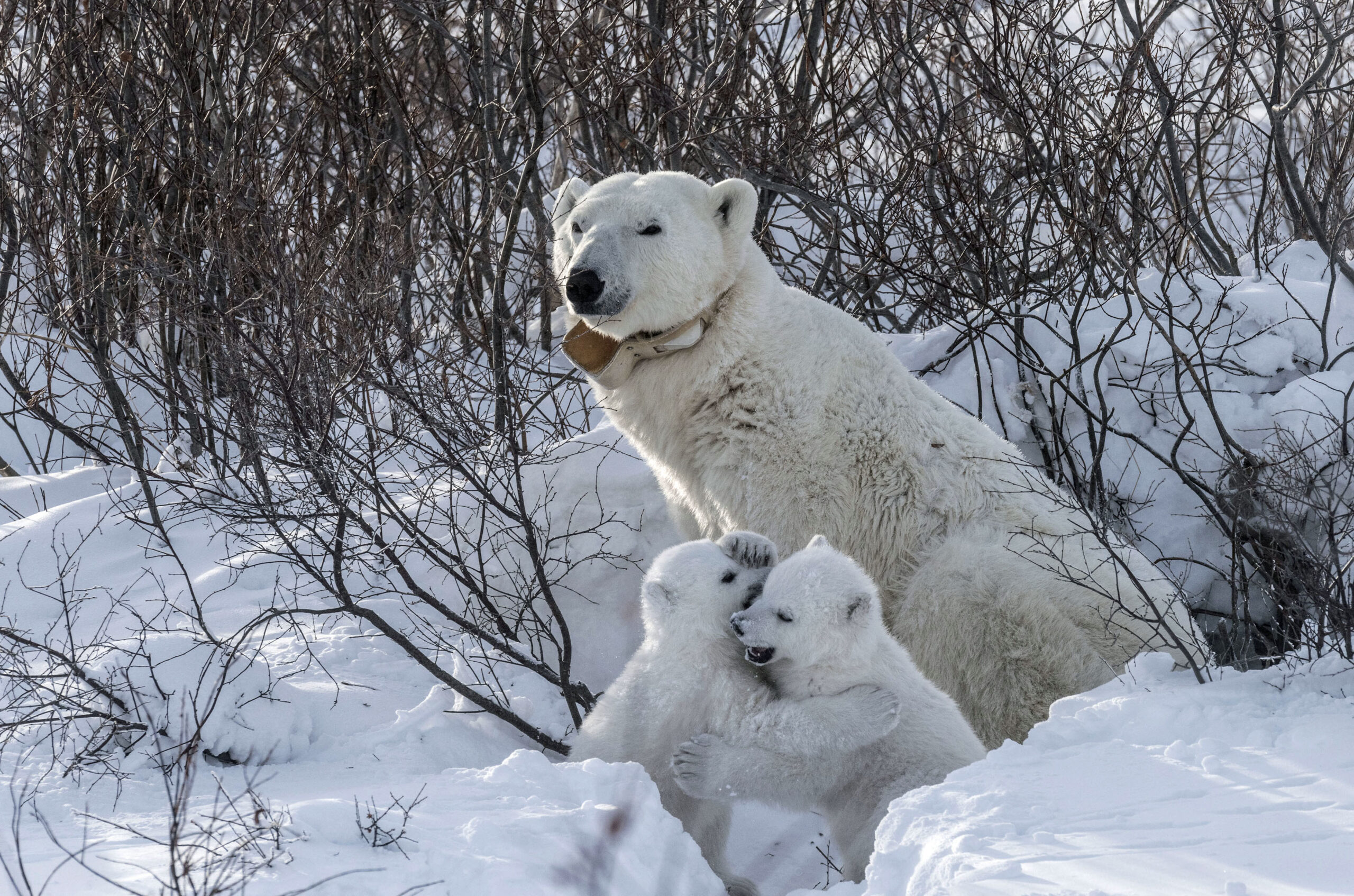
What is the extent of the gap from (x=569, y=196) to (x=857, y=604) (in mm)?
1899

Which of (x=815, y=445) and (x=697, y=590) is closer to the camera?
(x=697, y=590)

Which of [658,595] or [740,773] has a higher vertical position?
[658,595]

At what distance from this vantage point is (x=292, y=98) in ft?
23.5

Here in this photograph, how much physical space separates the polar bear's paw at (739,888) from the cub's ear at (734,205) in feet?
6.13

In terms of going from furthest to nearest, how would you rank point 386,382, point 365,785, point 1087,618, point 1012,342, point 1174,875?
point 1012,342 → point 386,382 → point 1087,618 → point 365,785 → point 1174,875

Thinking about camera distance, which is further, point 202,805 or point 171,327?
point 171,327

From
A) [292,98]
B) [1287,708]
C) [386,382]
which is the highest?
[292,98]

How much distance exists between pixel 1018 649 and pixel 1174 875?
1.61 meters

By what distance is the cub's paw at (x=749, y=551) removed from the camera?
2996 mm

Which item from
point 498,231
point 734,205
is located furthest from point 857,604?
point 498,231

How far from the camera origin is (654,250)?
3377mm

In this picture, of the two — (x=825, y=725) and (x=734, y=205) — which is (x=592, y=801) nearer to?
(x=825, y=725)

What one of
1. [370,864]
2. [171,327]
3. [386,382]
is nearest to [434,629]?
[386,382]

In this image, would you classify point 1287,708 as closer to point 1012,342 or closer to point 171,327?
point 1012,342
